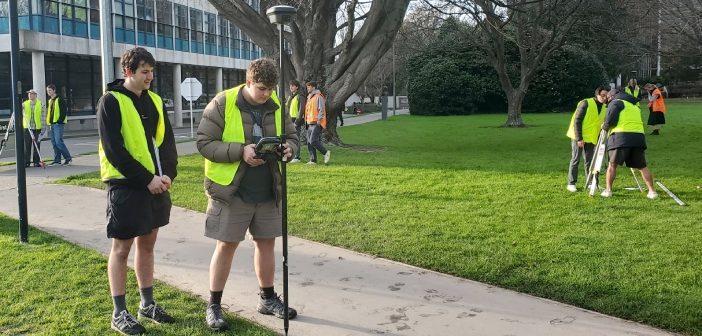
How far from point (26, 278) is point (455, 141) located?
17.6 meters

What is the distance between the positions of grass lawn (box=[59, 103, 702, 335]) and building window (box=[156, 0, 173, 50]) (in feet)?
82.5

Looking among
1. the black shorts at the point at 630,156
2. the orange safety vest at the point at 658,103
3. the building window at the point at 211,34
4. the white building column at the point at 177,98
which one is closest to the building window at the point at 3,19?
the white building column at the point at 177,98

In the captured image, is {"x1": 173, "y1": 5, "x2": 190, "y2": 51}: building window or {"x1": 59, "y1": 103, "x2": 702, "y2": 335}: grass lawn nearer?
{"x1": 59, "y1": 103, "x2": 702, "y2": 335}: grass lawn

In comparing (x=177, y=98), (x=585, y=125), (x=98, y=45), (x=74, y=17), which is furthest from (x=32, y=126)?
(x=177, y=98)

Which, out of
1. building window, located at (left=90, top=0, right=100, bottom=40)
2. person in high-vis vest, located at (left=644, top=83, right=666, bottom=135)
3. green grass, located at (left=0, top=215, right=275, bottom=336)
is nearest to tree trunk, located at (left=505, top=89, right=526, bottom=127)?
person in high-vis vest, located at (left=644, top=83, right=666, bottom=135)

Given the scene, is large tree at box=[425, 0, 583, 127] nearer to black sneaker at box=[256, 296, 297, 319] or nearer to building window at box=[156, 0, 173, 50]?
building window at box=[156, 0, 173, 50]

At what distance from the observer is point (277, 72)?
427 cm

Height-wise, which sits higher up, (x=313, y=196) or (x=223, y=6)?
(x=223, y=6)

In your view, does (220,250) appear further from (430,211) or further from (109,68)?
(109,68)

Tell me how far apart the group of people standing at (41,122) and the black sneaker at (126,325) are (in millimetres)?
10774

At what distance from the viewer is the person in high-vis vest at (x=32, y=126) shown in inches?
541

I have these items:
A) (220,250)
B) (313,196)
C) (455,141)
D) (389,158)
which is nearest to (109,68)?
(389,158)

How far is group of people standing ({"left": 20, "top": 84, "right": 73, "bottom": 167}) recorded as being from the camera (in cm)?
1385

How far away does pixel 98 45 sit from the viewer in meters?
32.7
